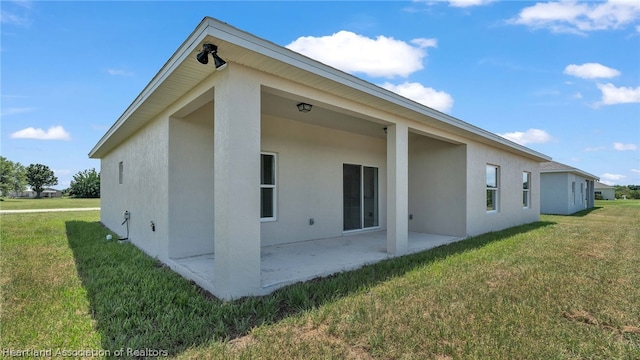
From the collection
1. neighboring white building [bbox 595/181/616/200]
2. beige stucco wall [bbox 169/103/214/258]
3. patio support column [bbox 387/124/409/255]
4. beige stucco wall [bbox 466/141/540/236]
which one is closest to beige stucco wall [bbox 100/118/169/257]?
beige stucco wall [bbox 169/103/214/258]

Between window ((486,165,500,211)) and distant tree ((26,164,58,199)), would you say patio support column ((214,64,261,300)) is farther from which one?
distant tree ((26,164,58,199))

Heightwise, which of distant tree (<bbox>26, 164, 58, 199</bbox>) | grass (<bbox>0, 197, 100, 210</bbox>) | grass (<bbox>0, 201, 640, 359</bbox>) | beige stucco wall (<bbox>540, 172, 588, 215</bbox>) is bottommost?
grass (<bbox>0, 197, 100, 210</bbox>)

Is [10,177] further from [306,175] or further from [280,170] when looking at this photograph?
[306,175]

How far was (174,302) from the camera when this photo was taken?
149 inches

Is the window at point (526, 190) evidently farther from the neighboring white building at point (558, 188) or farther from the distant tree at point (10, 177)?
the distant tree at point (10, 177)

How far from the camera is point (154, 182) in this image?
6281 mm

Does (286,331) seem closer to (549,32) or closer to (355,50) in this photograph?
(355,50)

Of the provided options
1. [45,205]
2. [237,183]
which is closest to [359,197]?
[237,183]

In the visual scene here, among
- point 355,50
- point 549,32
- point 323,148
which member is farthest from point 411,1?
point 549,32

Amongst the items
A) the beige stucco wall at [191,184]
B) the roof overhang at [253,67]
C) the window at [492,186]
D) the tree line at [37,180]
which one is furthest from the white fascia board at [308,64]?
the tree line at [37,180]

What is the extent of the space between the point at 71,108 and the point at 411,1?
37.7ft

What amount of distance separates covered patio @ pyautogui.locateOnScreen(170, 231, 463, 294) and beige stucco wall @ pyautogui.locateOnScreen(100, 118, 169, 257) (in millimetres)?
1074

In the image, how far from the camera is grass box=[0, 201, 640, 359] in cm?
283

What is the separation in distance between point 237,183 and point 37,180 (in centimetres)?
6486
